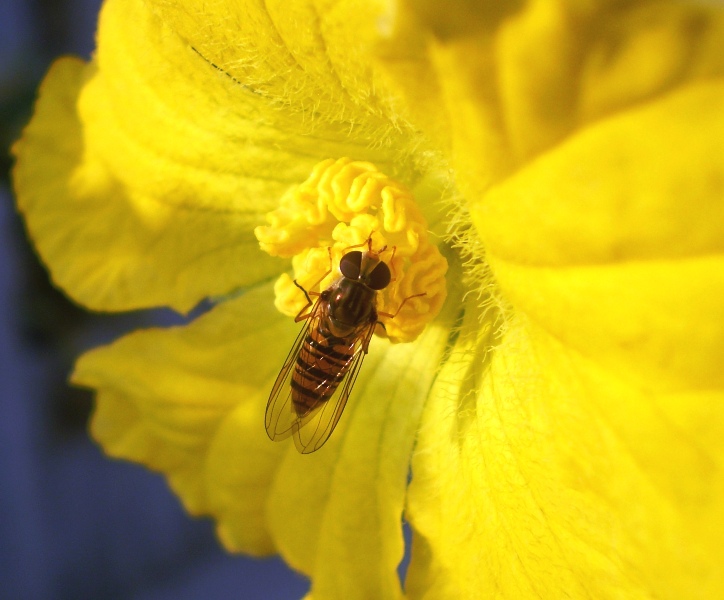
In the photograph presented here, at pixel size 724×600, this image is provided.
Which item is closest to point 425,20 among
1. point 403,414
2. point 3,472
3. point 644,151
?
point 644,151

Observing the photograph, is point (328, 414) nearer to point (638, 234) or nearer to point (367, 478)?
point (367, 478)

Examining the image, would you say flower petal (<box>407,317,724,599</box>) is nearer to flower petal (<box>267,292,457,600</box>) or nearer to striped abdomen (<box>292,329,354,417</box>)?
flower petal (<box>267,292,457,600</box>)

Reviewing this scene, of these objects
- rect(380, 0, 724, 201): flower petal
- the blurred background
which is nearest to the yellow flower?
rect(380, 0, 724, 201): flower petal

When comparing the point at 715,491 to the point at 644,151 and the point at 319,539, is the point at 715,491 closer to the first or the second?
the point at 644,151

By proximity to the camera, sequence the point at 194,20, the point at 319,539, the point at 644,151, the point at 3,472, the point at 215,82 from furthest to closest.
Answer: the point at 3,472, the point at 319,539, the point at 215,82, the point at 194,20, the point at 644,151

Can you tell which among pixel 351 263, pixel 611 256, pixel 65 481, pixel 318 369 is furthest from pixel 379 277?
pixel 65 481

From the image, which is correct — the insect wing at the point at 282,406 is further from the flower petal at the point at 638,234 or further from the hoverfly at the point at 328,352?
the flower petal at the point at 638,234
